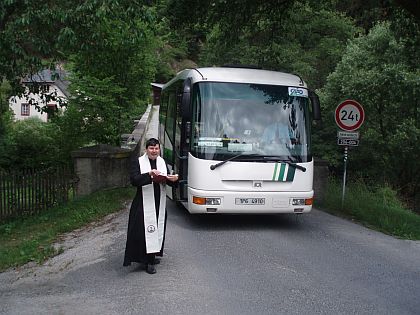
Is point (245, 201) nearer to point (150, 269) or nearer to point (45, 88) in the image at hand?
point (150, 269)

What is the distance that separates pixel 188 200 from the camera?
9703 millimetres

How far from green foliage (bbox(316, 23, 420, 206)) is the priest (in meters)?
14.8

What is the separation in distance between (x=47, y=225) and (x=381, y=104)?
15710 millimetres

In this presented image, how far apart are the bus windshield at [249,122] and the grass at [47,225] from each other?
9.74 ft

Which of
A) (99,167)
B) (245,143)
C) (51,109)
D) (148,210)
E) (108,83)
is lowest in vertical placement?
(99,167)

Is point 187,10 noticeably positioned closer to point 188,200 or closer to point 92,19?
point 92,19

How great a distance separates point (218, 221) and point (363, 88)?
42.4 ft

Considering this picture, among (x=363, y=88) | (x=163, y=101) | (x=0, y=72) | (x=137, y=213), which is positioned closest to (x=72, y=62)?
(x=163, y=101)

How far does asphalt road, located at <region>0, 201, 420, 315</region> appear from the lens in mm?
5836

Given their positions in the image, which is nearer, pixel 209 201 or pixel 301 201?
pixel 209 201

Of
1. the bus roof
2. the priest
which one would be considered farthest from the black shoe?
the bus roof

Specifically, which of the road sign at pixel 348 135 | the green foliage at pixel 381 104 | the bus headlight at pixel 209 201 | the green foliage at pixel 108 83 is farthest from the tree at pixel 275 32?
the bus headlight at pixel 209 201

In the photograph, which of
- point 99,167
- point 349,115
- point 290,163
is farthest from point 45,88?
point 349,115

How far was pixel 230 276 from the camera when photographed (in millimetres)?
6758
